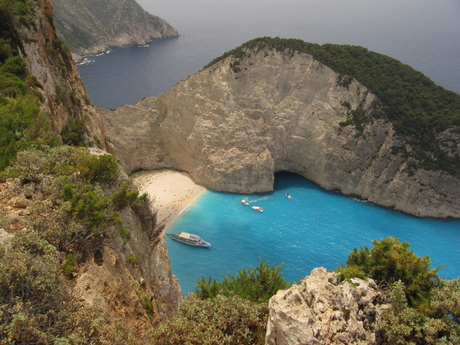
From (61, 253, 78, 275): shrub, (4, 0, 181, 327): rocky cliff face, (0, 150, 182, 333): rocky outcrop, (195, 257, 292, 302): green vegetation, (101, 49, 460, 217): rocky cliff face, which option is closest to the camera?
(61, 253, 78, 275): shrub

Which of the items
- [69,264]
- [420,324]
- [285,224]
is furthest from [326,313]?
[285,224]

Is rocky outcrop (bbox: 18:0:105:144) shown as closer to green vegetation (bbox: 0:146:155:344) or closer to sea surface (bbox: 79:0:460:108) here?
green vegetation (bbox: 0:146:155:344)

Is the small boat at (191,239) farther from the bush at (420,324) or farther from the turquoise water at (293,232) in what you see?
the bush at (420,324)

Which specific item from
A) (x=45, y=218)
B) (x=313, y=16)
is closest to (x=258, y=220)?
(x=45, y=218)

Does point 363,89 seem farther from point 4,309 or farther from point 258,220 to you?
point 4,309

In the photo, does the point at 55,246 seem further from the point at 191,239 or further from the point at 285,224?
the point at 285,224

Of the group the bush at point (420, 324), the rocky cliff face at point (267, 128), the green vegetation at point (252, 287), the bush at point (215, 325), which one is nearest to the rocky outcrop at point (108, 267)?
the bush at point (215, 325)

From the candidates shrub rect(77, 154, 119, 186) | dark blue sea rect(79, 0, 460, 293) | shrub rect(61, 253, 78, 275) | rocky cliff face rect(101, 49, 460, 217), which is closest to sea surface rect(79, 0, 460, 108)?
dark blue sea rect(79, 0, 460, 293)
